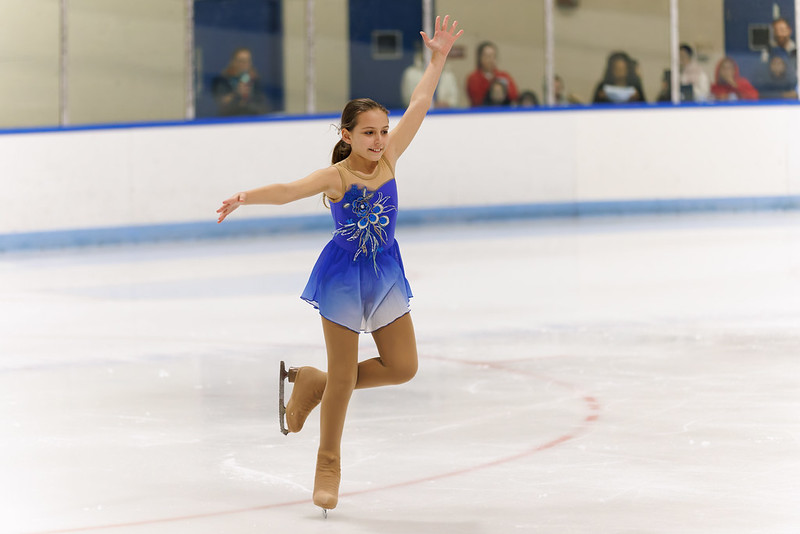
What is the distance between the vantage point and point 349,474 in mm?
4191

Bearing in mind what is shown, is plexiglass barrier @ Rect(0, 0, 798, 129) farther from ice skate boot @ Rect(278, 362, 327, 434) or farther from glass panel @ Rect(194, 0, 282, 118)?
ice skate boot @ Rect(278, 362, 327, 434)

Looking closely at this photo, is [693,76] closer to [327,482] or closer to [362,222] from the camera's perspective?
[362,222]

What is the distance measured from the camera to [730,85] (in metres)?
14.2

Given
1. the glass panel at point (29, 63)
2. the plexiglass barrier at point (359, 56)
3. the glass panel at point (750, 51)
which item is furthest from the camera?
the glass panel at point (750, 51)

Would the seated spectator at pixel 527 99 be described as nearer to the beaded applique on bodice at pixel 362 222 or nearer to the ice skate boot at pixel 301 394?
the ice skate boot at pixel 301 394

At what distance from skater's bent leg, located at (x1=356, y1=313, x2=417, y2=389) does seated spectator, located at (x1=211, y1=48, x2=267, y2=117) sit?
30.3 ft

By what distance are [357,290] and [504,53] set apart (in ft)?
34.5

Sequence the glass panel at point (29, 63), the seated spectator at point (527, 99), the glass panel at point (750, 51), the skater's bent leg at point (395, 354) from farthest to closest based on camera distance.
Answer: the glass panel at point (750, 51)
the seated spectator at point (527, 99)
the glass panel at point (29, 63)
the skater's bent leg at point (395, 354)

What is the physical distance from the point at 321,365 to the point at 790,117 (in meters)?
9.15

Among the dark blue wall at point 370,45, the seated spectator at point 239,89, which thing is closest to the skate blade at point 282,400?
the seated spectator at point 239,89

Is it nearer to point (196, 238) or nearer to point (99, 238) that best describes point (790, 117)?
point (196, 238)

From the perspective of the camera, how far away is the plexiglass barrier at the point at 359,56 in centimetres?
1196

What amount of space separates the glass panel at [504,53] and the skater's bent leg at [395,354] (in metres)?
10.2

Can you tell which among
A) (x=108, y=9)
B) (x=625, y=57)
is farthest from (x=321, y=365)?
(x=625, y=57)
